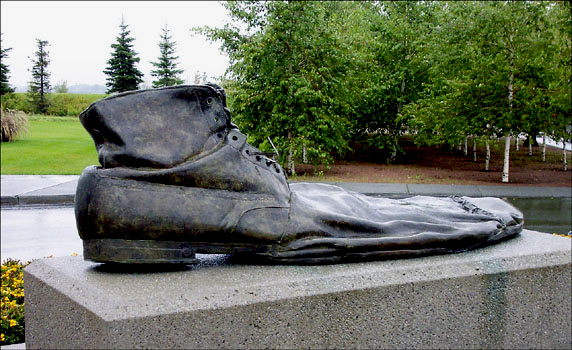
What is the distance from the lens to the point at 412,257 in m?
3.00

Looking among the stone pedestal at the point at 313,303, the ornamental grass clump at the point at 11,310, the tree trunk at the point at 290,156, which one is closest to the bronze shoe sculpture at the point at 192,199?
the stone pedestal at the point at 313,303

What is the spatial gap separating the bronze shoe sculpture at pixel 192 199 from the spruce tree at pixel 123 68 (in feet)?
35.4

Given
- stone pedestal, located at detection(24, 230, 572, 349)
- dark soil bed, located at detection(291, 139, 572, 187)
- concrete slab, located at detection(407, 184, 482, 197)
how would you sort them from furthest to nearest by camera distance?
dark soil bed, located at detection(291, 139, 572, 187)
concrete slab, located at detection(407, 184, 482, 197)
stone pedestal, located at detection(24, 230, 572, 349)

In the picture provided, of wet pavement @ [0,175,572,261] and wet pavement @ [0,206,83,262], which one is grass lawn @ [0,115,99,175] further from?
wet pavement @ [0,206,83,262]

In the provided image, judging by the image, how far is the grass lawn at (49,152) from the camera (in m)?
16.3

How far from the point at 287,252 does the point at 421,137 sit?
15532mm

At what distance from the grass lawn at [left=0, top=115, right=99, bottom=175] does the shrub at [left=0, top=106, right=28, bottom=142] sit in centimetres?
33

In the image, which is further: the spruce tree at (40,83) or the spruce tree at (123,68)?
the spruce tree at (40,83)

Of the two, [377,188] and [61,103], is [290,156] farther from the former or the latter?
[61,103]

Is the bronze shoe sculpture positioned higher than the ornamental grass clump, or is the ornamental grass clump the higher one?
the bronze shoe sculpture

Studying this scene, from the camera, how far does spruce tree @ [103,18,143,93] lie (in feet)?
44.0

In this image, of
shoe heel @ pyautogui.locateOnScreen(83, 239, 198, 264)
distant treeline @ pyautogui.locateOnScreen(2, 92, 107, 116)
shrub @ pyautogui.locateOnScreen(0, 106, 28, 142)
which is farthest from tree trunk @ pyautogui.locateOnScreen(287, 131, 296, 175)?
distant treeline @ pyautogui.locateOnScreen(2, 92, 107, 116)

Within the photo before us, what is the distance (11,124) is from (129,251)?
881 inches

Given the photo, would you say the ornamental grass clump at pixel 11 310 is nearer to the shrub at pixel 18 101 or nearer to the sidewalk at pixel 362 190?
the sidewalk at pixel 362 190
